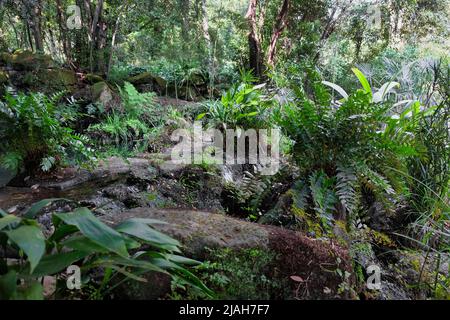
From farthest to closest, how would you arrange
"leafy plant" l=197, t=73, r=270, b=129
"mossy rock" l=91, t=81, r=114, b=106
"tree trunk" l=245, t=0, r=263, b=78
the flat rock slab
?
1. "tree trunk" l=245, t=0, r=263, b=78
2. "mossy rock" l=91, t=81, r=114, b=106
3. "leafy plant" l=197, t=73, r=270, b=129
4. the flat rock slab

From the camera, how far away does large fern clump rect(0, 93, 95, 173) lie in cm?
294

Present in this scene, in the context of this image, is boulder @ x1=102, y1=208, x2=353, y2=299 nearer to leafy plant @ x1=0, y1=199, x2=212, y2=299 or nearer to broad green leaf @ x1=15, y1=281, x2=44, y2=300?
leafy plant @ x1=0, y1=199, x2=212, y2=299

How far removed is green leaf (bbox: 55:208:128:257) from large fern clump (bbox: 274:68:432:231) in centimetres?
143

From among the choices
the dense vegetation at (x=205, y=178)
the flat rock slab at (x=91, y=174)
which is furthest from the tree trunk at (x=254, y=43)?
the flat rock slab at (x=91, y=174)

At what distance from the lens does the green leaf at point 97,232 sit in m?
1.05

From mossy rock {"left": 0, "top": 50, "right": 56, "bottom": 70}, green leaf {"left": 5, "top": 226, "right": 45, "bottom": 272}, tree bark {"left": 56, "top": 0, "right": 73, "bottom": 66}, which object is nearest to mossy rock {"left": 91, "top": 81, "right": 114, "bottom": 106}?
mossy rock {"left": 0, "top": 50, "right": 56, "bottom": 70}

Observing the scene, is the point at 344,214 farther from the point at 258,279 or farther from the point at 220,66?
the point at 220,66

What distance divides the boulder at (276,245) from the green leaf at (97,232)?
48 centimetres

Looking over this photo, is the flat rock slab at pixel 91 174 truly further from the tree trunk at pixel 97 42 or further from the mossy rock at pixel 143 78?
the tree trunk at pixel 97 42

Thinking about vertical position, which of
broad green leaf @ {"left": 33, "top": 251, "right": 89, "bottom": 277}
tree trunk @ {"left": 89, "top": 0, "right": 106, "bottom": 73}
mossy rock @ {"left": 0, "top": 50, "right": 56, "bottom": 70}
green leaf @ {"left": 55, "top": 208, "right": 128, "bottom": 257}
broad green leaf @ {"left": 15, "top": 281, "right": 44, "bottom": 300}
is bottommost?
broad green leaf @ {"left": 15, "top": 281, "right": 44, "bottom": 300}

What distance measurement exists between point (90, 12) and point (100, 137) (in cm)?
334

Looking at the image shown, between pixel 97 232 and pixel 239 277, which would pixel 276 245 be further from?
pixel 97 232

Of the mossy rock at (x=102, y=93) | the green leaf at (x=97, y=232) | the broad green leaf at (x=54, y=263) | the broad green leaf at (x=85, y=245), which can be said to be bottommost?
the broad green leaf at (x=54, y=263)
